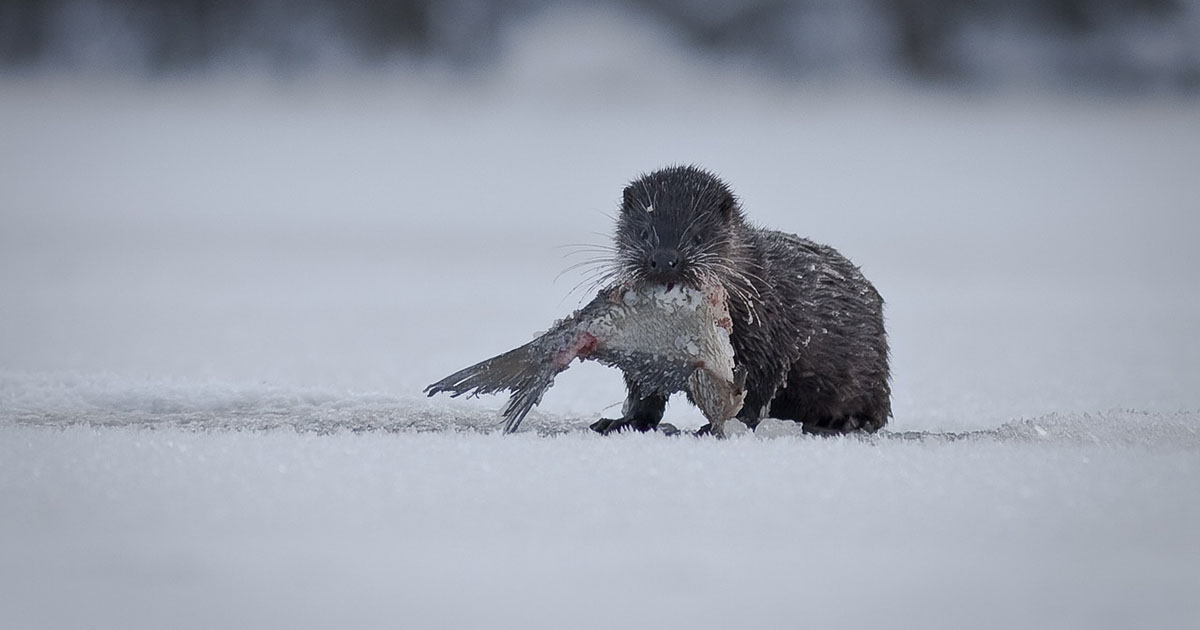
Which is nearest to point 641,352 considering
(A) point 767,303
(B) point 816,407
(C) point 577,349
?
(C) point 577,349

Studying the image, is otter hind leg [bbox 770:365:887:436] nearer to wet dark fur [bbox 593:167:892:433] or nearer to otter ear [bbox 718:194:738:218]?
wet dark fur [bbox 593:167:892:433]

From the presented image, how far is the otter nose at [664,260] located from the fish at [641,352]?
0.18 ft

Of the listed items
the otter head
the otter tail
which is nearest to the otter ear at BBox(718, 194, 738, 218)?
the otter head

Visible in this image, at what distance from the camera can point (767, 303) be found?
12.0 ft

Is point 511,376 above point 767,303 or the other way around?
the other way around

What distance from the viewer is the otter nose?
11.1 ft

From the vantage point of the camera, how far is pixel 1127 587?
2.09 meters

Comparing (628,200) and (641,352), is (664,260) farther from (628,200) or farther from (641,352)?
(628,200)

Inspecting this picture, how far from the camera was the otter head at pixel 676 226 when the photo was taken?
3.44m

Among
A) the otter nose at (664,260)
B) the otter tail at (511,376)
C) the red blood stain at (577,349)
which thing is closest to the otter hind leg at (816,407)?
the otter nose at (664,260)

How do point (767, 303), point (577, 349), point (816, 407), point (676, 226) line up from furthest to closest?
1. point (816, 407)
2. point (767, 303)
3. point (676, 226)
4. point (577, 349)

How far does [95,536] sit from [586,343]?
1282mm

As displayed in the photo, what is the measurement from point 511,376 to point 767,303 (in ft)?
2.40

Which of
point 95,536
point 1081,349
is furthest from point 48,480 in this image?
point 1081,349
